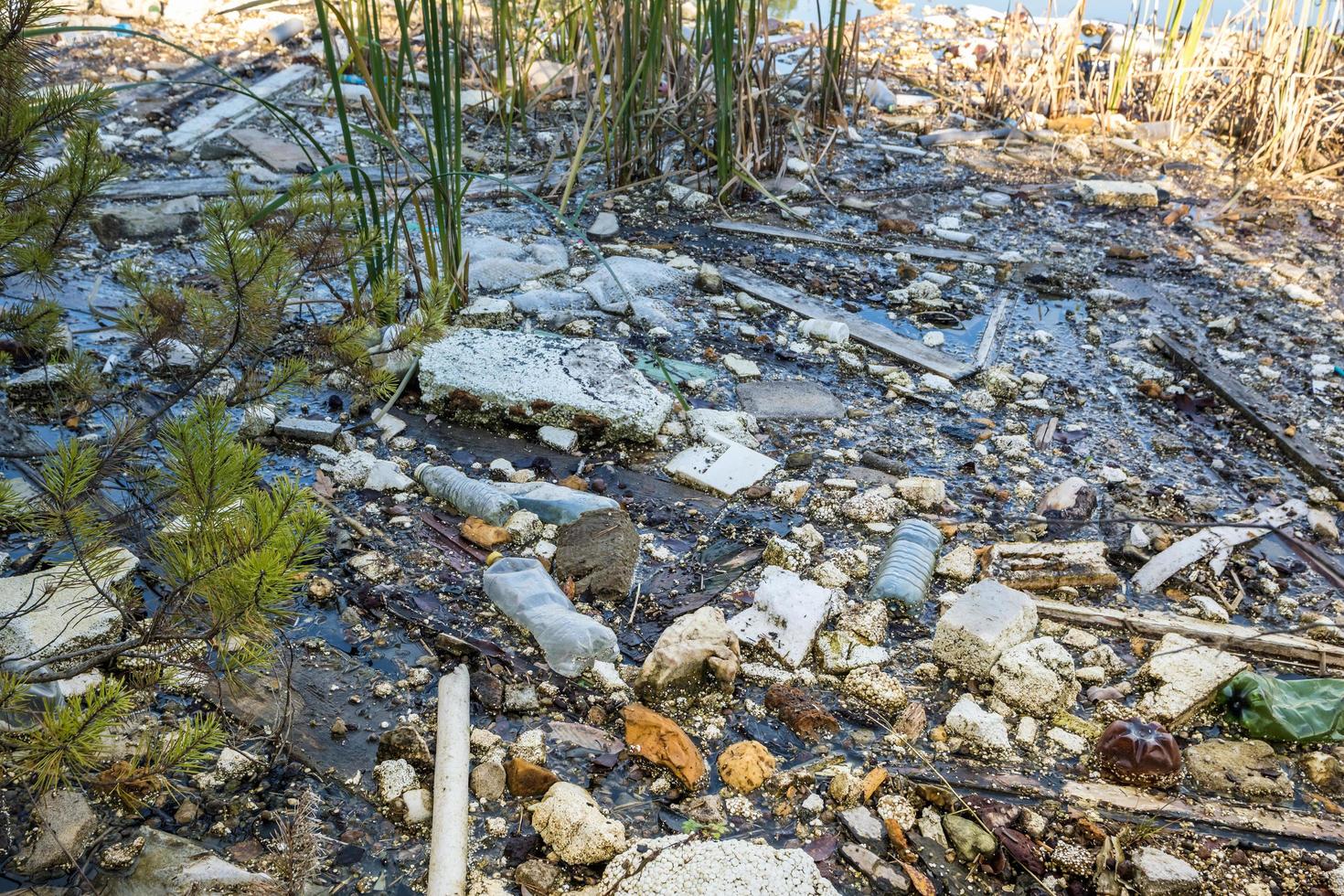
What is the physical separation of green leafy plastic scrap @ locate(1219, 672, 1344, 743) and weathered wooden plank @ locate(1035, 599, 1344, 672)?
0.14 metres

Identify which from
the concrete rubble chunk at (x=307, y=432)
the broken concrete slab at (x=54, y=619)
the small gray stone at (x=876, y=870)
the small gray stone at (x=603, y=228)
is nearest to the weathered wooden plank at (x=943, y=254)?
the small gray stone at (x=603, y=228)

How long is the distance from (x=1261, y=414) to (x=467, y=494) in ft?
8.67

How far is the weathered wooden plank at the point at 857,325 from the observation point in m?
3.38

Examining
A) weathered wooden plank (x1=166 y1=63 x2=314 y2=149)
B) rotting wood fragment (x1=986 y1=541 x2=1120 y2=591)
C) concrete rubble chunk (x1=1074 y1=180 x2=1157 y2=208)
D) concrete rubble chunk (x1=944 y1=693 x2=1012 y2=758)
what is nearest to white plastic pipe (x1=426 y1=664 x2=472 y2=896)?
concrete rubble chunk (x1=944 y1=693 x2=1012 y2=758)

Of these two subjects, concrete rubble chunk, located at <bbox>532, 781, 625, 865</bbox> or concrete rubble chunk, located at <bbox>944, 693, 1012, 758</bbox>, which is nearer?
concrete rubble chunk, located at <bbox>532, 781, 625, 865</bbox>

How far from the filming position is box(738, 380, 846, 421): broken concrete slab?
3.06 meters

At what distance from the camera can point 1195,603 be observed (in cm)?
233

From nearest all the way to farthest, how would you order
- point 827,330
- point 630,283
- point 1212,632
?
point 1212,632 → point 827,330 → point 630,283

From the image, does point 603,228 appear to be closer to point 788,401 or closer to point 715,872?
point 788,401

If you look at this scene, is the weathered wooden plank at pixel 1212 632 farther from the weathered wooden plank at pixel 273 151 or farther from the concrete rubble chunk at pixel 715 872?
the weathered wooden plank at pixel 273 151

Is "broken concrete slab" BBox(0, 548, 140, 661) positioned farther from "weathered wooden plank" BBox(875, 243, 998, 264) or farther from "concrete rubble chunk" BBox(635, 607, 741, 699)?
"weathered wooden plank" BBox(875, 243, 998, 264)

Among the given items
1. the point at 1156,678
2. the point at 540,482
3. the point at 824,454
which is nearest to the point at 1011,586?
the point at 1156,678

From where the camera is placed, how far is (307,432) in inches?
105

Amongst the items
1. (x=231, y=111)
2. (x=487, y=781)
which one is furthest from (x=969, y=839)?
(x=231, y=111)
